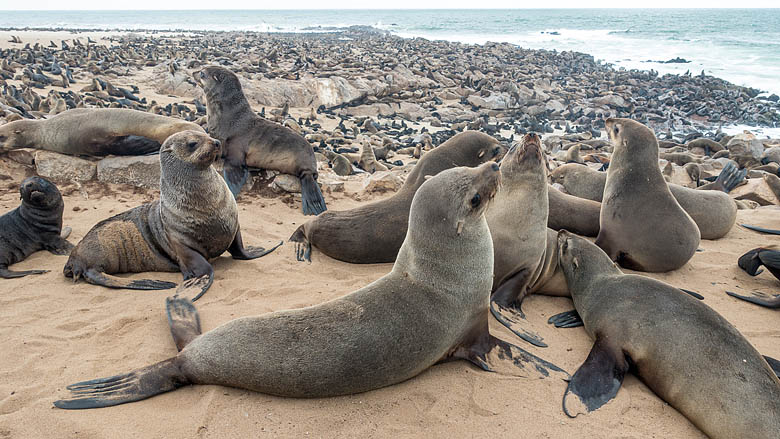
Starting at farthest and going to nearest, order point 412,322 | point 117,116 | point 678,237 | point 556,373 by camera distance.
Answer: point 117,116 < point 678,237 < point 556,373 < point 412,322

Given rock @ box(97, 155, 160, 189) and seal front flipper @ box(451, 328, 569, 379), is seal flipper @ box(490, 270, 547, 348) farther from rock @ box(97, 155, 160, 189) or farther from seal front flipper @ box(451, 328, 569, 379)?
rock @ box(97, 155, 160, 189)

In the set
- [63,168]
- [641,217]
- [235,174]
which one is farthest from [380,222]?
[63,168]

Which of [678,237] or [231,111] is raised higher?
[231,111]

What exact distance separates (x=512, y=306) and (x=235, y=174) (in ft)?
13.2

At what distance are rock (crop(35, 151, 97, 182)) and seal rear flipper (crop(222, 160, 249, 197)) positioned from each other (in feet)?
5.27

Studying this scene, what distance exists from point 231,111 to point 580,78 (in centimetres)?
2054

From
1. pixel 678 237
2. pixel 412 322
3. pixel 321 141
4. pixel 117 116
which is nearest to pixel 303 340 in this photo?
pixel 412 322

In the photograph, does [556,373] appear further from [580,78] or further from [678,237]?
[580,78]

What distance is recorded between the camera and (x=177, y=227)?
4230 mm

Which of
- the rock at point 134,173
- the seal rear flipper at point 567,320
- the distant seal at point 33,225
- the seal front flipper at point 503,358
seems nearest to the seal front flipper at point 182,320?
the seal front flipper at point 503,358

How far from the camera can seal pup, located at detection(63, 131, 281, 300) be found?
417cm

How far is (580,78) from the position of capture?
76.9ft

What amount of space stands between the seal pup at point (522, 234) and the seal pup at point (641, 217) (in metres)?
0.95

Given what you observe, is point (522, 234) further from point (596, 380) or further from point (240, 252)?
point (240, 252)
